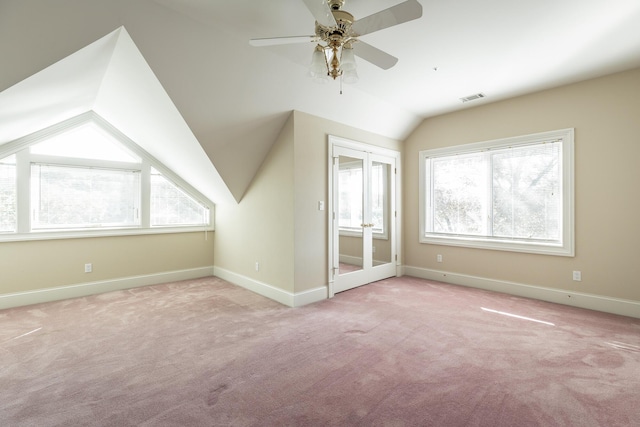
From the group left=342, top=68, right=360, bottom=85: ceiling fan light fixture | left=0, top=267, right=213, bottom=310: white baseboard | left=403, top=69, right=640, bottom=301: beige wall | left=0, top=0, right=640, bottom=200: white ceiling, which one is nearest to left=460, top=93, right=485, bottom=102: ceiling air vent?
left=0, top=0, right=640, bottom=200: white ceiling

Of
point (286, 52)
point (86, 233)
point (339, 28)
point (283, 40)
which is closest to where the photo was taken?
point (339, 28)

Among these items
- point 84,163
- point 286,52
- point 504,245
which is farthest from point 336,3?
point 84,163

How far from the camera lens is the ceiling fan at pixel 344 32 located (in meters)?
1.75

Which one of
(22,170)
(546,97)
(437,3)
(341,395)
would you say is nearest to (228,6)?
(437,3)

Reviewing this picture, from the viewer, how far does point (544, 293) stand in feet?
13.0

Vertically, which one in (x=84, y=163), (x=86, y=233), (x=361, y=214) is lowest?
(x=86, y=233)

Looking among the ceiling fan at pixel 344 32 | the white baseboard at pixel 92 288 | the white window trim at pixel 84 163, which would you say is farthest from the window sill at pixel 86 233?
the ceiling fan at pixel 344 32

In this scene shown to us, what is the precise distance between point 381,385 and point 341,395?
1.01 ft

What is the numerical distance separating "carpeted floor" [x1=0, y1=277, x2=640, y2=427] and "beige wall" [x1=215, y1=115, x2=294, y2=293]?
1.73 ft

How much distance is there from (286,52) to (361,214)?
8.16ft

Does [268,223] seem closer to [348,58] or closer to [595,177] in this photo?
[348,58]

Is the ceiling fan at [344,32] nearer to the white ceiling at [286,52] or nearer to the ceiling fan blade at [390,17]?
the ceiling fan blade at [390,17]

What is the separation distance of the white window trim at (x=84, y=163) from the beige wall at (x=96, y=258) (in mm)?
85

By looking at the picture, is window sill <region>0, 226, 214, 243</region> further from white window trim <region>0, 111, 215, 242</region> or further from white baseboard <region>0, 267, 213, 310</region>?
white baseboard <region>0, 267, 213, 310</region>
